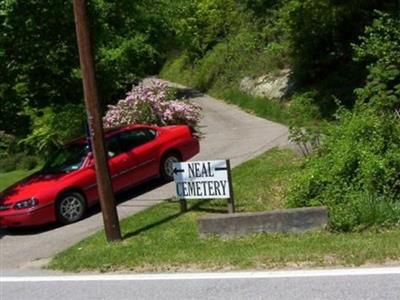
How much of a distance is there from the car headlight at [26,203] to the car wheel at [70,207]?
1.40 ft

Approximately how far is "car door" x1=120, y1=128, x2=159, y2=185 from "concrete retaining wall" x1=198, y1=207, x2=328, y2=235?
15.2 ft

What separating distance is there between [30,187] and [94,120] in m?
3.36

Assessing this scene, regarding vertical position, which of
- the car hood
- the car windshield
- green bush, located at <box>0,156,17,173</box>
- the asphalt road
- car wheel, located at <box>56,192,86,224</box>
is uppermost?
the car windshield

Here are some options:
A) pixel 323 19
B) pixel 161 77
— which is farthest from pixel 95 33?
pixel 161 77

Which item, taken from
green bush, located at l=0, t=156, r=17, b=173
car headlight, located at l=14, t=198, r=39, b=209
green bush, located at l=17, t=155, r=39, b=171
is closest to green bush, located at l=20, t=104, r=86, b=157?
green bush, located at l=17, t=155, r=39, b=171

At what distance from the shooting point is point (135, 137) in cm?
1480

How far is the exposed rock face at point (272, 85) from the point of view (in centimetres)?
2546

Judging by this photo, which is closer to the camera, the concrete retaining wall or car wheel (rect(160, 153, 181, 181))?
the concrete retaining wall

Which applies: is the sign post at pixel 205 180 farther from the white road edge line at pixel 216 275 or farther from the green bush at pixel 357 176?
the white road edge line at pixel 216 275

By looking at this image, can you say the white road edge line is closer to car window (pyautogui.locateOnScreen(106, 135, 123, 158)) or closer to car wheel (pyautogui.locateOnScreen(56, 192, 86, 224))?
car wheel (pyautogui.locateOnScreen(56, 192, 86, 224))

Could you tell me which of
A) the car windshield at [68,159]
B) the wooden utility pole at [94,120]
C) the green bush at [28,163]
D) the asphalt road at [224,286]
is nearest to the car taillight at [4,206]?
the car windshield at [68,159]

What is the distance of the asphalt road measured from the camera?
21.5ft

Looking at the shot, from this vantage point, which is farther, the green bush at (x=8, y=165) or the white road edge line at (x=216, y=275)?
the green bush at (x=8, y=165)

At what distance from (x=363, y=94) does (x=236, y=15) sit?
29.3m
